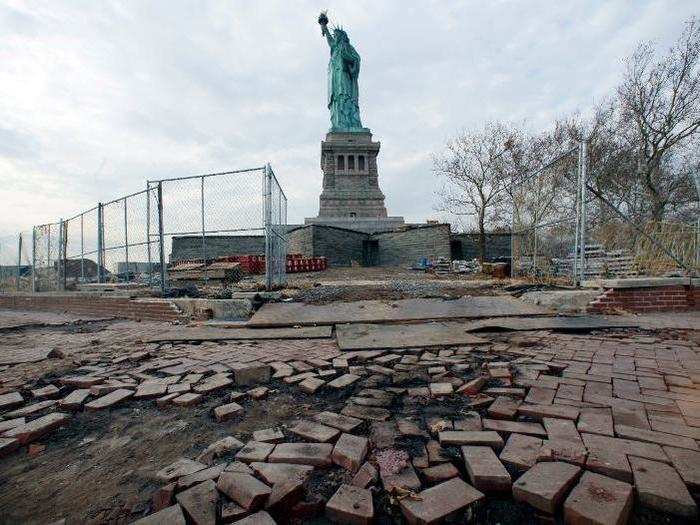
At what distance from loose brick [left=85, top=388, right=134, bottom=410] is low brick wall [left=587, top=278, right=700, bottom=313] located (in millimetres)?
5984

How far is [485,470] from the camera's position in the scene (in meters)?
1.46

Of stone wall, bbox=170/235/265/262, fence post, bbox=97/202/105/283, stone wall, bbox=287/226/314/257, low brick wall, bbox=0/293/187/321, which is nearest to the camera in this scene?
low brick wall, bbox=0/293/187/321

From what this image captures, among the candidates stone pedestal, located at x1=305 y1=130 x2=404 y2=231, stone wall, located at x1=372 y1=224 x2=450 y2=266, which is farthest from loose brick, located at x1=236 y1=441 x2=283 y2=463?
stone pedestal, located at x1=305 y1=130 x2=404 y2=231

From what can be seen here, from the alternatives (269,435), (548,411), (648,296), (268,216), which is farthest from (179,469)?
(648,296)

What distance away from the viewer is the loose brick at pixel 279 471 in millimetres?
1482

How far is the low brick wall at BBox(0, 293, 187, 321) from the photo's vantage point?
256 inches

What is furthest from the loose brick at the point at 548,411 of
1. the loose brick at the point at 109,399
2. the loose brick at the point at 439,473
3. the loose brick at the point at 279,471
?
the loose brick at the point at 109,399

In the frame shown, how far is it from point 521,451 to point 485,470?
0.89 feet

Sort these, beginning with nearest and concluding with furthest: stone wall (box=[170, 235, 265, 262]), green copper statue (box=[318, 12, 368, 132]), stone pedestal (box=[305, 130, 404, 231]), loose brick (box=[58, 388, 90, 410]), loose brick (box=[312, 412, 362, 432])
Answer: loose brick (box=[312, 412, 362, 432]) < loose brick (box=[58, 388, 90, 410]) < stone wall (box=[170, 235, 265, 262]) < stone pedestal (box=[305, 130, 404, 231]) < green copper statue (box=[318, 12, 368, 132])

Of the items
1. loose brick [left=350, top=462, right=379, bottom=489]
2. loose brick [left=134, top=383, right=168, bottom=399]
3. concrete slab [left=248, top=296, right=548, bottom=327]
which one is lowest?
loose brick [left=350, top=462, right=379, bottom=489]

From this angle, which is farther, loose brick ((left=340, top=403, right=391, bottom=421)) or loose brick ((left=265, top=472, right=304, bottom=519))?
loose brick ((left=340, top=403, right=391, bottom=421))

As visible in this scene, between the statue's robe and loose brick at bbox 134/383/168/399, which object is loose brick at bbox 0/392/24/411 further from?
the statue's robe

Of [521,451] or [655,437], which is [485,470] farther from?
[655,437]

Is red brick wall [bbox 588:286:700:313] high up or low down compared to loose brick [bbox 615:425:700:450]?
up
